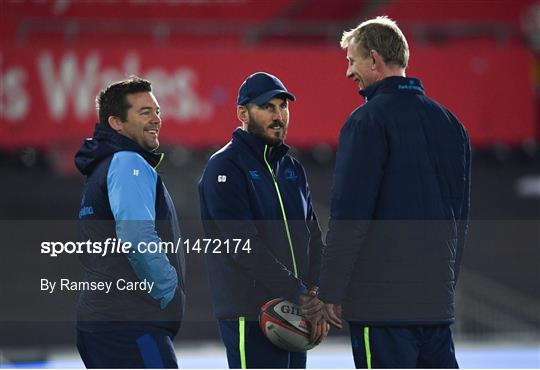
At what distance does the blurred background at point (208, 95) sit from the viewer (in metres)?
14.0

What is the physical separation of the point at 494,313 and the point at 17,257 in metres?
6.90

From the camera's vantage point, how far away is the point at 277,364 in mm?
4836

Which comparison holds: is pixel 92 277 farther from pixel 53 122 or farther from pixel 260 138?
pixel 53 122

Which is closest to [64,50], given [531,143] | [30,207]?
[30,207]

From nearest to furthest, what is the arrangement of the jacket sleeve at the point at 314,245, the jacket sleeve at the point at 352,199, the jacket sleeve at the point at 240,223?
the jacket sleeve at the point at 352,199
the jacket sleeve at the point at 240,223
the jacket sleeve at the point at 314,245

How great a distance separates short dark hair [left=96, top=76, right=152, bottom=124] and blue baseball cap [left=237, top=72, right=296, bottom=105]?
52 cm

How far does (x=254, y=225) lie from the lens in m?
4.80

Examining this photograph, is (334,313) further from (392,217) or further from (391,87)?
(391,87)

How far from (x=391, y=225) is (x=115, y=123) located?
1306mm

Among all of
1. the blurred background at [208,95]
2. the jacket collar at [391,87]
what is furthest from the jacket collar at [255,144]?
the blurred background at [208,95]

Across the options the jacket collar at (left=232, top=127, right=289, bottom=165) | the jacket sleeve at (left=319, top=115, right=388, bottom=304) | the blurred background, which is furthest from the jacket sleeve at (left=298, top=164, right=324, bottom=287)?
the blurred background

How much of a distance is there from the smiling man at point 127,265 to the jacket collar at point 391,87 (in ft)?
3.15

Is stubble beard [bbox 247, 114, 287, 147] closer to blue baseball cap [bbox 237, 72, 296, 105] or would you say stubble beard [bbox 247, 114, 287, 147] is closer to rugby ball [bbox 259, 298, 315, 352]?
blue baseball cap [bbox 237, 72, 296, 105]

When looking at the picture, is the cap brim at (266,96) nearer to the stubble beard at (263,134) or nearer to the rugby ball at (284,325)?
the stubble beard at (263,134)
